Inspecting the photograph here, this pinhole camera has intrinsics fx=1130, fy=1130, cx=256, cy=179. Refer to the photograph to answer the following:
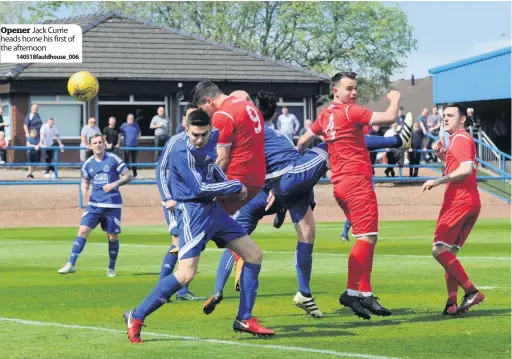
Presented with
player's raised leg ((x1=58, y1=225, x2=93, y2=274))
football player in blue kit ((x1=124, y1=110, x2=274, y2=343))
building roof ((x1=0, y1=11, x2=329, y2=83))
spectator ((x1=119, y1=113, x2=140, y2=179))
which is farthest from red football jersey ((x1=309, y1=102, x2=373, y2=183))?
building roof ((x1=0, y1=11, x2=329, y2=83))

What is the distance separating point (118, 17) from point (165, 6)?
24.4m

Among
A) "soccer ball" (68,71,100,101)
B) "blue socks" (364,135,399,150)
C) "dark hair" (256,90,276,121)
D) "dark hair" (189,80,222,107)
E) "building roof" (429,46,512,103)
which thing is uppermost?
"building roof" (429,46,512,103)

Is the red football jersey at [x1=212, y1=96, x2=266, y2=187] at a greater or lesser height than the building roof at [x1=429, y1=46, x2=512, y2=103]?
lesser

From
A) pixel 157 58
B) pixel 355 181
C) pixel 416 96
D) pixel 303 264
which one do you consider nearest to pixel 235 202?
pixel 303 264

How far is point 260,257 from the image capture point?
9820 mm

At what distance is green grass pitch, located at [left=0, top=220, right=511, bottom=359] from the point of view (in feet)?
29.6

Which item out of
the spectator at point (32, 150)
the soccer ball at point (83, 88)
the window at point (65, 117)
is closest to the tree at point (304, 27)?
the window at point (65, 117)

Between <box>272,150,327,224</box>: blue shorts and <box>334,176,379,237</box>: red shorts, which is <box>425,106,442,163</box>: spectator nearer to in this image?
<box>272,150,327,224</box>: blue shorts

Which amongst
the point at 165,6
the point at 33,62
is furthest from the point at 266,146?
the point at 165,6

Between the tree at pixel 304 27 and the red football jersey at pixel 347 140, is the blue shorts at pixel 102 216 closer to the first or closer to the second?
the red football jersey at pixel 347 140

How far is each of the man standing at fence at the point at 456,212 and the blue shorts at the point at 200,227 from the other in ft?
8.47

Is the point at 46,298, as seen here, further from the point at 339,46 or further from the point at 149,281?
the point at 339,46

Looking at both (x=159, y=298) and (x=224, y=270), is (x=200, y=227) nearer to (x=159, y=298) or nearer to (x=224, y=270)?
(x=159, y=298)

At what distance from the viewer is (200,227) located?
9.46 meters
